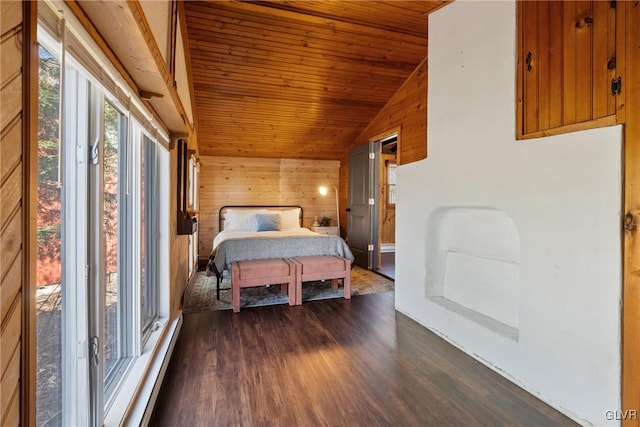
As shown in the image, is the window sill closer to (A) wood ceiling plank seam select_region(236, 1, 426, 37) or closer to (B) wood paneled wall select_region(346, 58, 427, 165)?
(A) wood ceiling plank seam select_region(236, 1, 426, 37)

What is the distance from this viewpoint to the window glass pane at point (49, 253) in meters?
0.93

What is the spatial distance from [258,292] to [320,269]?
0.91 meters

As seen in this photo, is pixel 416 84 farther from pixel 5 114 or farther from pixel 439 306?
pixel 5 114

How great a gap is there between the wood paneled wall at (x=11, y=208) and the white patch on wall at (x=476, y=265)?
241 centimetres

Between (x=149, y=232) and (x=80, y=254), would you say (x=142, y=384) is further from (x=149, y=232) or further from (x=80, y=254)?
(x=149, y=232)

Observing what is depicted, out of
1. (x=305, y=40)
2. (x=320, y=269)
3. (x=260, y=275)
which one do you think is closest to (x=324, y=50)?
(x=305, y=40)

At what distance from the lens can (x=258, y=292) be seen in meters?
3.81

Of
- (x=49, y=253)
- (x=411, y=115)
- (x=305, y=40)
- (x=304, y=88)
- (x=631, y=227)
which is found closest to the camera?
(x=49, y=253)

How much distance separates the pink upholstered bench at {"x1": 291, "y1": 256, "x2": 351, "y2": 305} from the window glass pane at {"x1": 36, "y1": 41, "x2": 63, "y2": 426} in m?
2.36

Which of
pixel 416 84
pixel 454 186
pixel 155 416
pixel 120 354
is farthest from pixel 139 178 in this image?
pixel 416 84

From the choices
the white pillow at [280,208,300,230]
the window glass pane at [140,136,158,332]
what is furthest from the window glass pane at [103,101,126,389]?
the white pillow at [280,208,300,230]

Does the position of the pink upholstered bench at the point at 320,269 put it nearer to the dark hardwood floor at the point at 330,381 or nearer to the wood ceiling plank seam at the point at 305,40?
the dark hardwood floor at the point at 330,381

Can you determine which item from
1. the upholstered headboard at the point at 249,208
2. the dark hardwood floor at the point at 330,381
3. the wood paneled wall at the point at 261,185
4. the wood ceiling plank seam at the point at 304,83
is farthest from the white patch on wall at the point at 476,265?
the upholstered headboard at the point at 249,208

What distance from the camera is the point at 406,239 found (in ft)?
10.1
